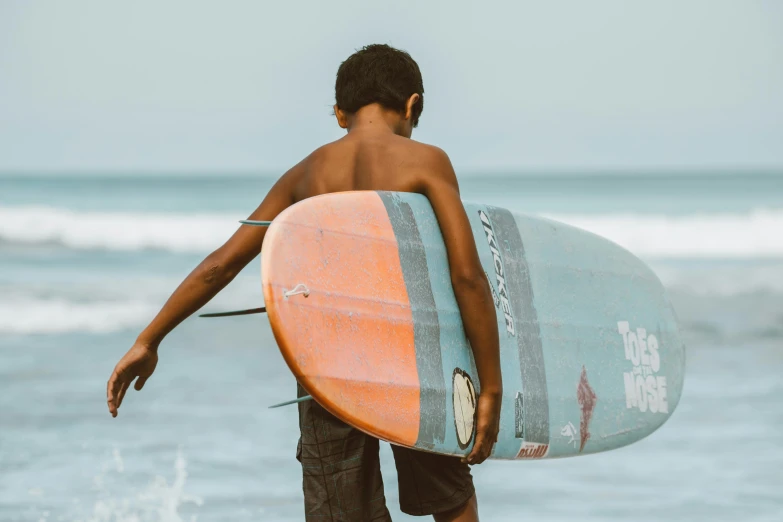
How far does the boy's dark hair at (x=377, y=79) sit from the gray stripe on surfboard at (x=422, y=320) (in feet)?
0.69

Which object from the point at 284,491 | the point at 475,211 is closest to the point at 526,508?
the point at 284,491

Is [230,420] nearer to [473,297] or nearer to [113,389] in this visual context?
[113,389]

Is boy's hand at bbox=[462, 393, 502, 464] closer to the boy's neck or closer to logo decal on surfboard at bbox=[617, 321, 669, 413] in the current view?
the boy's neck

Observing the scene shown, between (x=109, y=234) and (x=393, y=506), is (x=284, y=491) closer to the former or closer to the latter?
(x=393, y=506)

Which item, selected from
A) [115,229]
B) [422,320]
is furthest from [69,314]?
[115,229]

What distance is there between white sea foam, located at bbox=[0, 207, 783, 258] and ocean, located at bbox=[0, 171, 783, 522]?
1281 millimetres

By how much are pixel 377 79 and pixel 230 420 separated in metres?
2.67

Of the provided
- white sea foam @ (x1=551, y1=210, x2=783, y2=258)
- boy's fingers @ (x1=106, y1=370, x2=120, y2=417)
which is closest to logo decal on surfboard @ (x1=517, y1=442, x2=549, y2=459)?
boy's fingers @ (x1=106, y1=370, x2=120, y2=417)

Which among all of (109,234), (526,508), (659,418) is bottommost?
(526,508)

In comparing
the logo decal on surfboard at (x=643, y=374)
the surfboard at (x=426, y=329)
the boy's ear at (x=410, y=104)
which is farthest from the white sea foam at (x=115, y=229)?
the boy's ear at (x=410, y=104)

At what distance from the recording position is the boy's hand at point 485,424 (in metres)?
2.21

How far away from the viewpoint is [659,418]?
10.6ft

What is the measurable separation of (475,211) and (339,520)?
92cm

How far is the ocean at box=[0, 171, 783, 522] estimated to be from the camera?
3.61m
